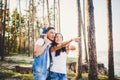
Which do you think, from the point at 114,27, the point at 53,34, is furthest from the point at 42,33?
the point at 114,27

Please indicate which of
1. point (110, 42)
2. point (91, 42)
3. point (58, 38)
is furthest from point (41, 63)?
point (110, 42)

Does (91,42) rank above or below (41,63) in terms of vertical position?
above

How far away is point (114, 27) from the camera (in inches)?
310

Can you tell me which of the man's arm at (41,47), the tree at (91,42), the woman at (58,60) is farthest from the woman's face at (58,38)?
the tree at (91,42)

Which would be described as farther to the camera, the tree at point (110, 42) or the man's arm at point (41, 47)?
the tree at point (110, 42)

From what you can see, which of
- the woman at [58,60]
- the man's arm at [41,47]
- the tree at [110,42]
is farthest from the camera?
the tree at [110,42]

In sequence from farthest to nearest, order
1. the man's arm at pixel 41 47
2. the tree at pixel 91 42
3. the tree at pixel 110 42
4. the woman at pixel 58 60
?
1. the tree at pixel 110 42
2. the tree at pixel 91 42
3. the woman at pixel 58 60
4. the man's arm at pixel 41 47

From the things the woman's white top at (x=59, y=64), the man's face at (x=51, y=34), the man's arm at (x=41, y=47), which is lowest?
the woman's white top at (x=59, y=64)

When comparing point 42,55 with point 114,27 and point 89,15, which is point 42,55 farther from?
point 114,27

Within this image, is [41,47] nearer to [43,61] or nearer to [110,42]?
[43,61]

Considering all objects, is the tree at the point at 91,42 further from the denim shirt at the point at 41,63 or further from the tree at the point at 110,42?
the denim shirt at the point at 41,63

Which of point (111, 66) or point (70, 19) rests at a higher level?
point (70, 19)

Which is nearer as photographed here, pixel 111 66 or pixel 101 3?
pixel 111 66

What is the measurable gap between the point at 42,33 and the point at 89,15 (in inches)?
95.1
